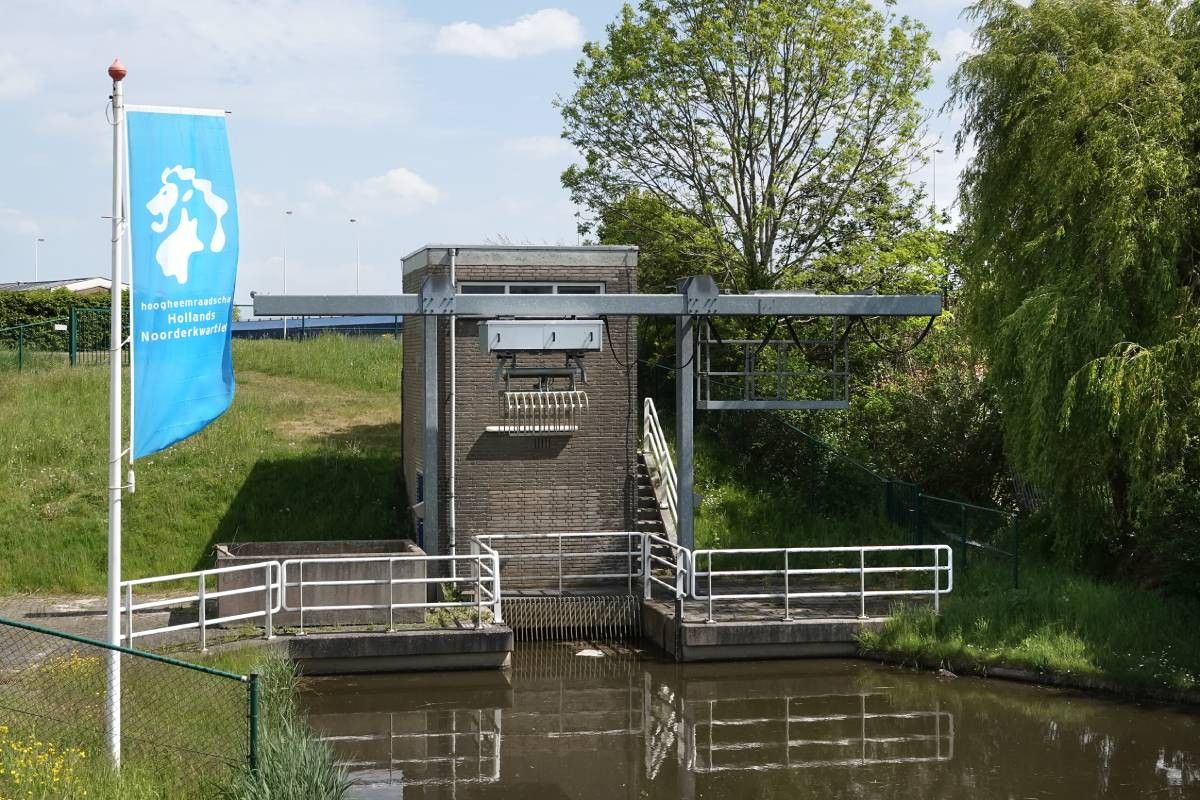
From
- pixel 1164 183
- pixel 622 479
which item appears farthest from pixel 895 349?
pixel 1164 183

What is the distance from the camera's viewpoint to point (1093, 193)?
1814 centimetres

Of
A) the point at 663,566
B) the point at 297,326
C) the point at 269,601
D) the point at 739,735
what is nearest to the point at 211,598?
the point at 269,601

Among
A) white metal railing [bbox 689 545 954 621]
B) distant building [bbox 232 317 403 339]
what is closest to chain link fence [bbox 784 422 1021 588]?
white metal railing [bbox 689 545 954 621]

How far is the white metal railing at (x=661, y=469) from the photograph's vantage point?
22.5m

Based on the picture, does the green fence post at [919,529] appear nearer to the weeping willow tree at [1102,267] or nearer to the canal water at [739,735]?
the weeping willow tree at [1102,267]

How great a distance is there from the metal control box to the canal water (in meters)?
4.12

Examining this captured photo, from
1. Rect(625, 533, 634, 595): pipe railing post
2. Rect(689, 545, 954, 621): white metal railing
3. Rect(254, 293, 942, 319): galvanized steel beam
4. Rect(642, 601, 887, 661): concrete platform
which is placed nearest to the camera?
Rect(254, 293, 942, 319): galvanized steel beam

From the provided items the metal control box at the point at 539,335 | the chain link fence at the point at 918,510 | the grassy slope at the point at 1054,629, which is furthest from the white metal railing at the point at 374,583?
the chain link fence at the point at 918,510

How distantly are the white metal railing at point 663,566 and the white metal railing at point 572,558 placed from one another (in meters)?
0.40

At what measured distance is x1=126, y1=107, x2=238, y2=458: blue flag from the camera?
34.1 feet

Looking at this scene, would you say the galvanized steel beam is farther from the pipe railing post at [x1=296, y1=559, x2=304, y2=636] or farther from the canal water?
the canal water

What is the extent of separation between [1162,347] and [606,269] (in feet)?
26.5

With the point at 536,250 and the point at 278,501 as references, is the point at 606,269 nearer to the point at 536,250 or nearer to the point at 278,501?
the point at 536,250

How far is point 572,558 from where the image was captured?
21281 millimetres
